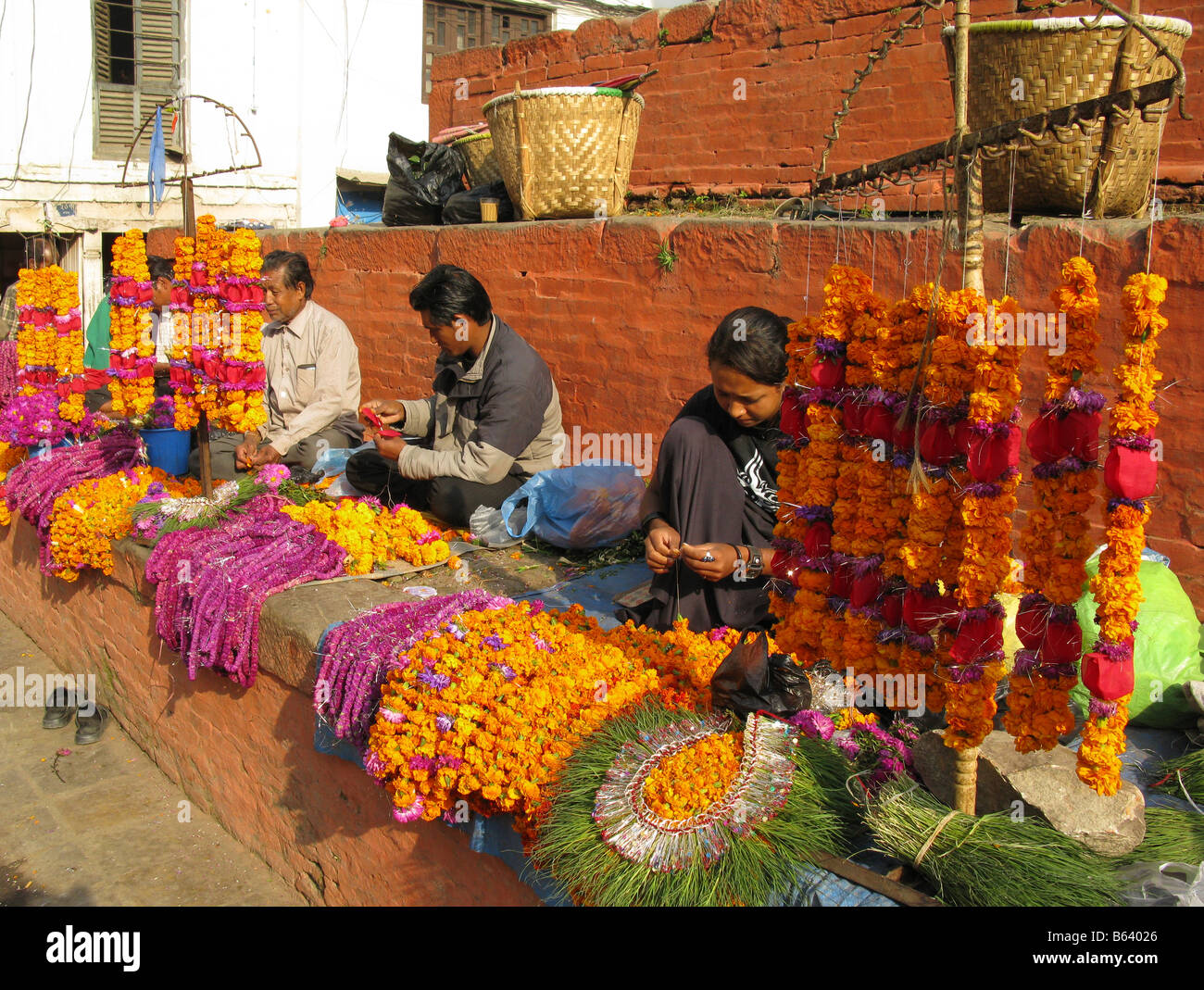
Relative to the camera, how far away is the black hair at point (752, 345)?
3213 mm

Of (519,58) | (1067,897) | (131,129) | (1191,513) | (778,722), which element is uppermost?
(131,129)

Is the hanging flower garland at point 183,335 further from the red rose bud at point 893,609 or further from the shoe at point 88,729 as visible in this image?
the red rose bud at point 893,609

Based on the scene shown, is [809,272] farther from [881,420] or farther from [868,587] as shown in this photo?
[868,587]

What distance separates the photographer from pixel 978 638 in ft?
6.95

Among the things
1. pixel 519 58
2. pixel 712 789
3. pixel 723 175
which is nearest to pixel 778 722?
pixel 712 789

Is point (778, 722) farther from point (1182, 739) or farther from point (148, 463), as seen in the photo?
point (148, 463)

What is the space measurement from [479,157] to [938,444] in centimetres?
572

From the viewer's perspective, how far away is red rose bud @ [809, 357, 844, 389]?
2.46m

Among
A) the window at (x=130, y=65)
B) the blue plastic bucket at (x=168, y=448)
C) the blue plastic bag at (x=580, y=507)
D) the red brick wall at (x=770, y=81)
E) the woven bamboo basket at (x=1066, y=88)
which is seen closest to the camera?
the woven bamboo basket at (x=1066, y=88)

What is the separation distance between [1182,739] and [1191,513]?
0.91 meters

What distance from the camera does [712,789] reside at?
2.33m

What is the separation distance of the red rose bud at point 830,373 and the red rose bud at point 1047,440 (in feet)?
1.77

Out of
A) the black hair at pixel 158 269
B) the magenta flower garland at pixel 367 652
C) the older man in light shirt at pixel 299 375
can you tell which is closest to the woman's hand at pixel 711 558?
the magenta flower garland at pixel 367 652

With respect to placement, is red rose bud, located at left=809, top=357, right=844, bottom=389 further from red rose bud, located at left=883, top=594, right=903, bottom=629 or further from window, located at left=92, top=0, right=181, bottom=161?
window, located at left=92, top=0, right=181, bottom=161
